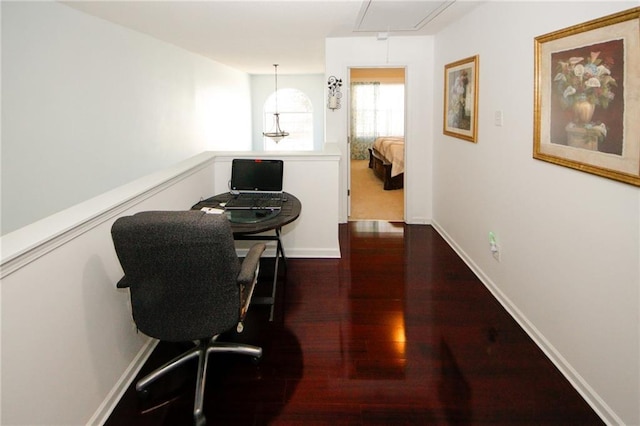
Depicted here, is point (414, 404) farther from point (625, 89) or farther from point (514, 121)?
point (514, 121)

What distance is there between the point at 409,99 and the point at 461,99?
3.72 feet

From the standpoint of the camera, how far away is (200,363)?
214 cm

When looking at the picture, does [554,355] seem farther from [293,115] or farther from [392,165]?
[293,115]

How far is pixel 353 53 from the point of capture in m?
4.99

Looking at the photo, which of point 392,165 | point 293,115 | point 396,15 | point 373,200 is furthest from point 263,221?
point 293,115

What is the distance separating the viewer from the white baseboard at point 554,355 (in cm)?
197

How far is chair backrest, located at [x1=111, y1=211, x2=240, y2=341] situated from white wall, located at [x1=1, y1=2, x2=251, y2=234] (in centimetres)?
184

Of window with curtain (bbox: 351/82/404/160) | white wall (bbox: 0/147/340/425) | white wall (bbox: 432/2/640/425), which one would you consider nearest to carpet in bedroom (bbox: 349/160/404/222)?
white wall (bbox: 432/2/640/425)

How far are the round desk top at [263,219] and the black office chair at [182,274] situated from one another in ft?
2.39

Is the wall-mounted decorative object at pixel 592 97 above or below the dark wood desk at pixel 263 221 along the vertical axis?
above

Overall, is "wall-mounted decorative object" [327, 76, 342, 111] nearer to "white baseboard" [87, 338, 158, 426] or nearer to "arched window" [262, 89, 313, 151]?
"white baseboard" [87, 338, 158, 426]

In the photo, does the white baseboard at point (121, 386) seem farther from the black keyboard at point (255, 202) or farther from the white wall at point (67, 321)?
the black keyboard at point (255, 202)

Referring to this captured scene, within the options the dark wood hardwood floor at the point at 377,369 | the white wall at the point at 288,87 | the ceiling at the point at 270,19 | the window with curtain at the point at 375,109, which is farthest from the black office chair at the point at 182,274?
the window with curtain at the point at 375,109

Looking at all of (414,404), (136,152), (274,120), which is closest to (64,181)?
(136,152)
